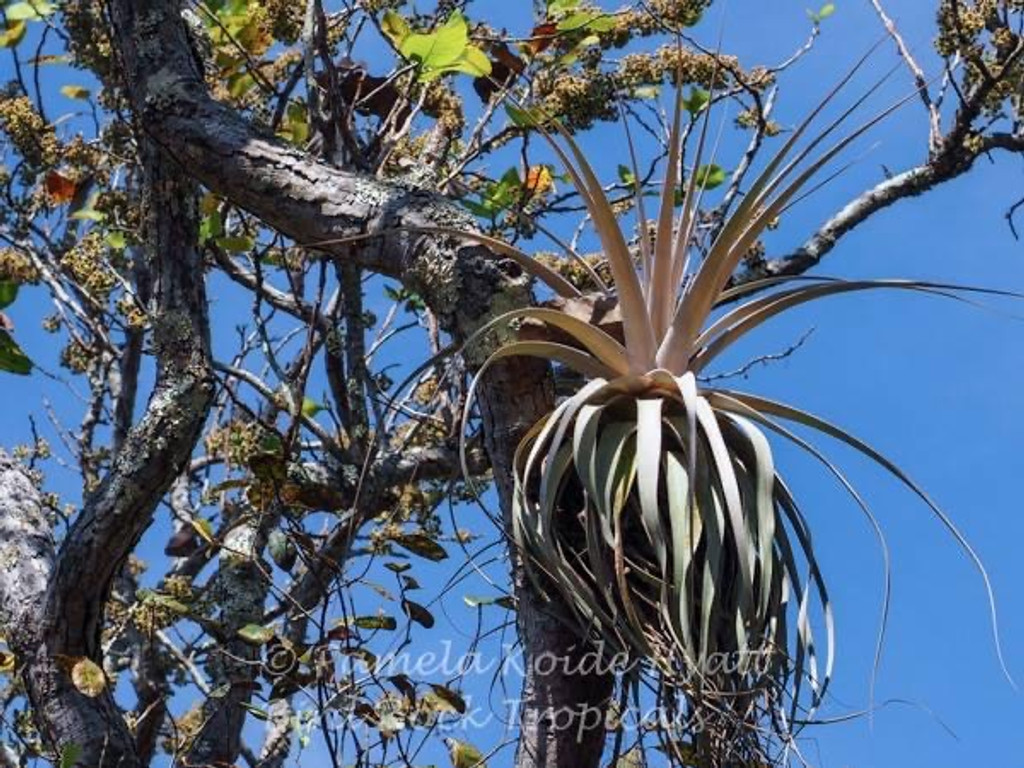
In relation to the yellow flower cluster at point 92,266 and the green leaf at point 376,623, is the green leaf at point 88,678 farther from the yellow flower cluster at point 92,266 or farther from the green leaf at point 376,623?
the yellow flower cluster at point 92,266

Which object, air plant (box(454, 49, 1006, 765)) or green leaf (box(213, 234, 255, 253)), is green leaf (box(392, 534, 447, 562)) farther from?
green leaf (box(213, 234, 255, 253))

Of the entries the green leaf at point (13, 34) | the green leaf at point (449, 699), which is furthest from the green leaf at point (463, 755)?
the green leaf at point (13, 34)

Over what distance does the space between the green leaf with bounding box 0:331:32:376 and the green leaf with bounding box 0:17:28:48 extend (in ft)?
5.43

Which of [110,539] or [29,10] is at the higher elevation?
[29,10]

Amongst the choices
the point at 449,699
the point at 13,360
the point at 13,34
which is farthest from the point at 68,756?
the point at 13,34

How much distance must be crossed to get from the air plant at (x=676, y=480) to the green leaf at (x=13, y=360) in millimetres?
1293

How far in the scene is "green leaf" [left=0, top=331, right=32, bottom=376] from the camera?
304 cm

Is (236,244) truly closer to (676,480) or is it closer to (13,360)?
(13,360)

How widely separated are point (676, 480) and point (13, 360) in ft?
5.22

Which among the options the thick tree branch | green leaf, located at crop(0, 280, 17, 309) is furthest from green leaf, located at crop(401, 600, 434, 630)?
green leaf, located at crop(0, 280, 17, 309)

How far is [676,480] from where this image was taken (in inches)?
78.4

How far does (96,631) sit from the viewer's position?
2777 mm

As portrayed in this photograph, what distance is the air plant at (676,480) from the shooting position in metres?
1.93

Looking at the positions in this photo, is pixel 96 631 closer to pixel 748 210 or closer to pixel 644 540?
pixel 644 540
